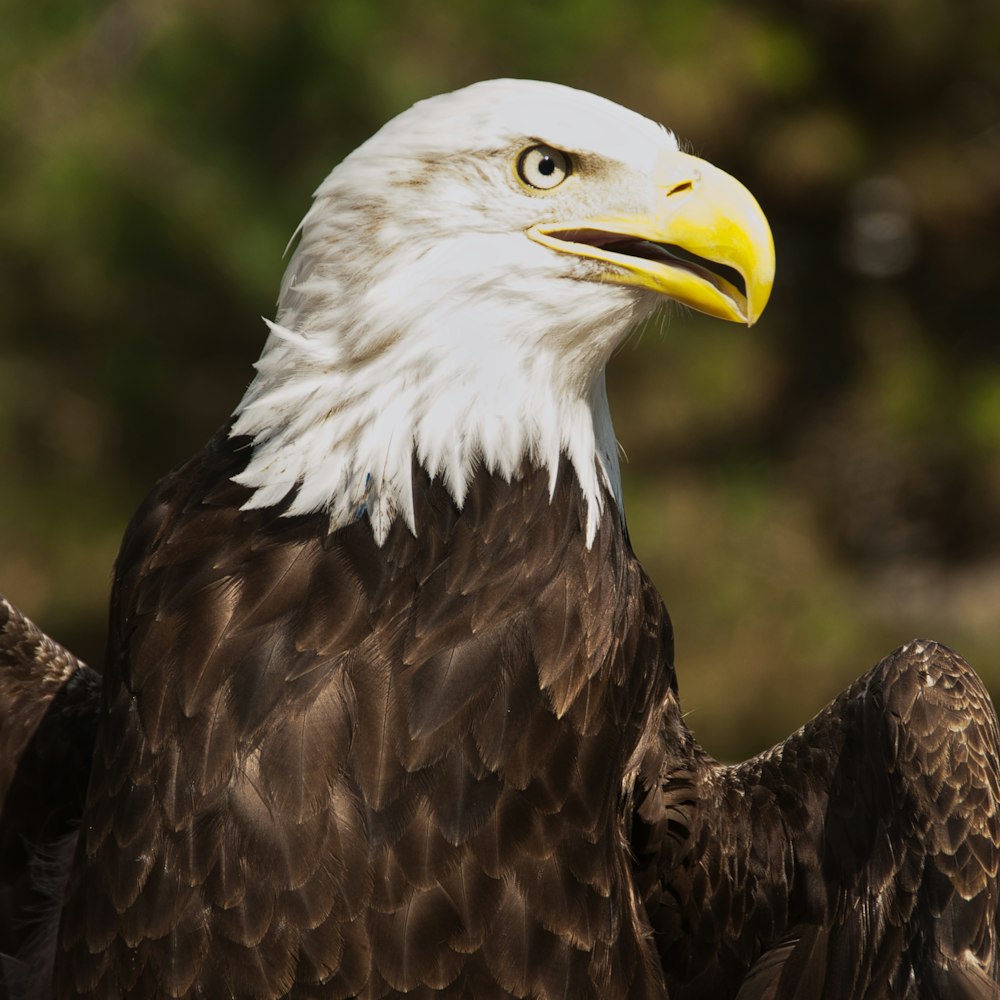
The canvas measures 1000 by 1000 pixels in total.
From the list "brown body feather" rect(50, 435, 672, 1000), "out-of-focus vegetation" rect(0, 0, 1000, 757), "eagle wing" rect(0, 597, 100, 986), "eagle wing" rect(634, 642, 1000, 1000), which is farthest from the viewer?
"out-of-focus vegetation" rect(0, 0, 1000, 757)

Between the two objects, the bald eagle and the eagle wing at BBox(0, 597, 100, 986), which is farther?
the eagle wing at BBox(0, 597, 100, 986)

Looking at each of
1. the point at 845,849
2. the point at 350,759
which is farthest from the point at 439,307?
the point at 845,849

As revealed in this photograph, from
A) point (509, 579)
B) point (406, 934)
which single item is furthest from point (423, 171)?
point (406, 934)

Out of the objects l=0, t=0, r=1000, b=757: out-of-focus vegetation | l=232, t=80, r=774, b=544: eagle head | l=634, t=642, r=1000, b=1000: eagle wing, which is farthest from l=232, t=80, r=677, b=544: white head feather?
l=0, t=0, r=1000, b=757: out-of-focus vegetation

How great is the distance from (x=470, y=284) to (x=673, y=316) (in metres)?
3.84

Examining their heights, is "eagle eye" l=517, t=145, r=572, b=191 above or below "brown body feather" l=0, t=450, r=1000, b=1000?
above

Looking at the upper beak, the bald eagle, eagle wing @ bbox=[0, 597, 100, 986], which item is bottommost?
eagle wing @ bbox=[0, 597, 100, 986]

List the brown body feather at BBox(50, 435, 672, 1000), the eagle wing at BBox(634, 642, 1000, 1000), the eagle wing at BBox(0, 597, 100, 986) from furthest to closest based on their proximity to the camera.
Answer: the eagle wing at BBox(0, 597, 100, 986), the eagle wing at BBox(634, 642, 1000, 1000), the brown body feather at BBox(50, 435, 672, 1000)

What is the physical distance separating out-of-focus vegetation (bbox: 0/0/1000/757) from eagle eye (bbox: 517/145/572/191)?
3.33m

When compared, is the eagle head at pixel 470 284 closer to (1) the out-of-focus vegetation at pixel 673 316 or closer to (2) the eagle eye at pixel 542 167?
Result: (2) the eagle eye at pixel 542 167

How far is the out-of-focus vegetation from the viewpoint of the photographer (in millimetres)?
6102

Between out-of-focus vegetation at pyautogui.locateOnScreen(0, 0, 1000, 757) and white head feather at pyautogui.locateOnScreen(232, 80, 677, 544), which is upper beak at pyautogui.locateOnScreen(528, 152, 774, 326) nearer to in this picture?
white head feather at pyautogui.locateOnScreen(232, 80, 677, 544)

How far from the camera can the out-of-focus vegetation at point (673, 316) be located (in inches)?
240

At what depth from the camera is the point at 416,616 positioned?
2.50 meters
